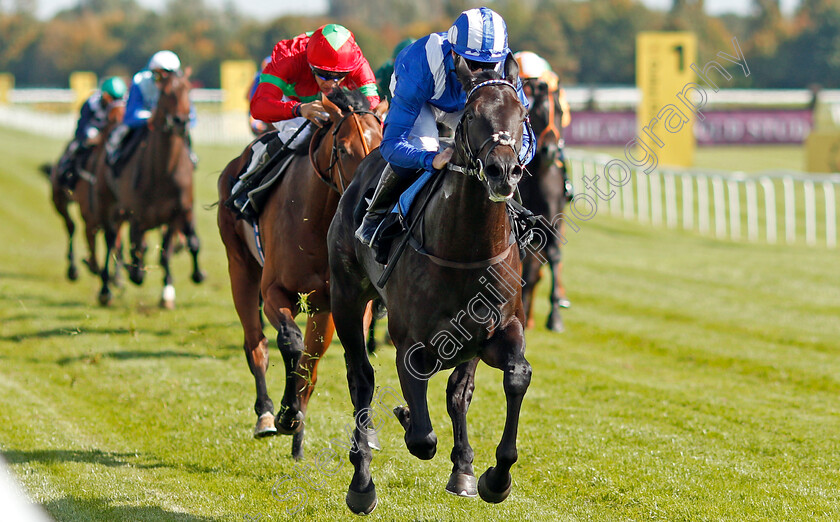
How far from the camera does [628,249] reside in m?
15.0

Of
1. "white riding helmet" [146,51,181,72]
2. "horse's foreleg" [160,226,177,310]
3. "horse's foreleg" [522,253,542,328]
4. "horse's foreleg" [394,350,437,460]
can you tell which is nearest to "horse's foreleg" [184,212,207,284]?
"horse's foreleg" [160,226,177,310]

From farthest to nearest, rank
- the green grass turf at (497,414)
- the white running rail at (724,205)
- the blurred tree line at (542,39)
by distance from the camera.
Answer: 1. the blurred tree line at (542,39)
2. the white running rail at (724,205)
3. the green grass turf at (497,414)

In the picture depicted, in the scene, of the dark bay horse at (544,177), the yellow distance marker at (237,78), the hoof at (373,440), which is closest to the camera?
the hoof at (373,440)

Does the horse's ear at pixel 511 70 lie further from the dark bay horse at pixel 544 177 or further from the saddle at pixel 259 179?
the dark bay horse at pixel 544 177

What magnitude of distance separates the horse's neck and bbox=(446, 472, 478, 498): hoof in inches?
39.9

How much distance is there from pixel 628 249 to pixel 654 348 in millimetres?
6599

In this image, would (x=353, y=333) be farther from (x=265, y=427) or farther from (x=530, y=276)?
(x=530, y=276)

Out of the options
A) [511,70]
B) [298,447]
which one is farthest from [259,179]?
[511,70]

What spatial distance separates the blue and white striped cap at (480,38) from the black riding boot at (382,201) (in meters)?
0.70

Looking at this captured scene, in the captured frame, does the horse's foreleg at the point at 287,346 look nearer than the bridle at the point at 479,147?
No

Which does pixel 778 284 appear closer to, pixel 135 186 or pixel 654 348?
pixel 654 348

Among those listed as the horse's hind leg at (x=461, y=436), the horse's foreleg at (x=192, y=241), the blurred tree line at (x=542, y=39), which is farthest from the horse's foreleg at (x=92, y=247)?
the blurred tree line at (x=542, y=39)

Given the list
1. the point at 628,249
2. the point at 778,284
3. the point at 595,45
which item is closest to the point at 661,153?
the point at 628,249

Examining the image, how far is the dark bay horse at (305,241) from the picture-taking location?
4.79 meters
